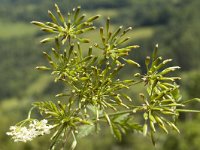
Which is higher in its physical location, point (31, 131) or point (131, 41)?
point (131, 41)

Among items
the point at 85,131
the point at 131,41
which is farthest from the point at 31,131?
the point at 131,41

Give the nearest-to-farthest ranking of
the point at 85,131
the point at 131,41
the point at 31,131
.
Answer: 1. the point at 31,131
2. the point at 85,131
3. the point at 131,41

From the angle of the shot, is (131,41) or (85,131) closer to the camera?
(85,131)

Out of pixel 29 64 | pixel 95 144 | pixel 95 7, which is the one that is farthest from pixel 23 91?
pixel 95 144

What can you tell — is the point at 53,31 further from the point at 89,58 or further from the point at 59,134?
the point at 59,134

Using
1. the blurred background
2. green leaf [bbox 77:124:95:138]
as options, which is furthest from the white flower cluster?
the blurred background

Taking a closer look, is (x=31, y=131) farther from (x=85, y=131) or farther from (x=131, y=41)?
(x=131, y=41)

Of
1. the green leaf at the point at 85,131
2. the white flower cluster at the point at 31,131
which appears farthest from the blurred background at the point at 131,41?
the white flower cluster at the point at 31,131

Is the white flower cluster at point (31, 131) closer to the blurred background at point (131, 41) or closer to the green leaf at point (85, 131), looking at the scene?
the green leaf at point (85, 131)

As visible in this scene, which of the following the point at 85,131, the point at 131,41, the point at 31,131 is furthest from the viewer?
the point at 131,41
